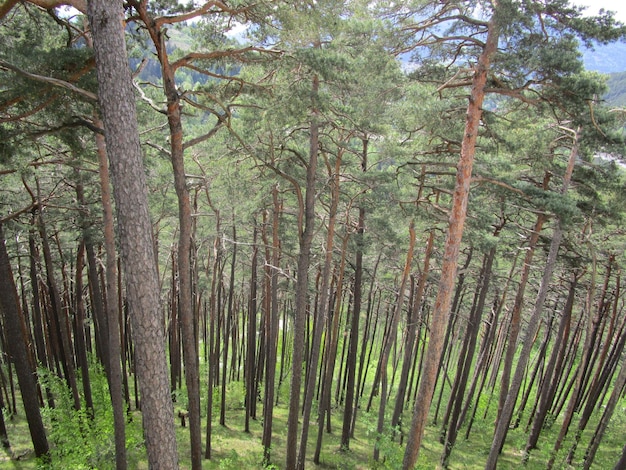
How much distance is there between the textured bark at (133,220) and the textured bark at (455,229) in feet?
15.9

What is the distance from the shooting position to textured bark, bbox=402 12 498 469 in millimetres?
6441

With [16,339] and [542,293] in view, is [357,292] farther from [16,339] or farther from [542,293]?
[16,339]

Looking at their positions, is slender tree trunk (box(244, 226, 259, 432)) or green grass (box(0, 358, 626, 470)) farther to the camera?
slender tree trunk (box(244, 226, 259, 432))

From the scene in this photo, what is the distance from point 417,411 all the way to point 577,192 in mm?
6547

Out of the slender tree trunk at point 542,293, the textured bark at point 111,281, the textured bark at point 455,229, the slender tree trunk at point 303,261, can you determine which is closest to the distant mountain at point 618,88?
the slender tree trunk at point 542,293

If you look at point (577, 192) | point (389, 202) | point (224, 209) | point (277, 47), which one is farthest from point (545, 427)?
point (277, 47)

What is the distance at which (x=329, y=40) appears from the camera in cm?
755

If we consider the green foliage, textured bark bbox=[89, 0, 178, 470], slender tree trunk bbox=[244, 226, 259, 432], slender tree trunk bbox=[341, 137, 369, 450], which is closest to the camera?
textured bark bbox=[89, 0, 178, 470]

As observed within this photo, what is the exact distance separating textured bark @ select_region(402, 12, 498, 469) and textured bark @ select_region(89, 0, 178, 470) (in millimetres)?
4854

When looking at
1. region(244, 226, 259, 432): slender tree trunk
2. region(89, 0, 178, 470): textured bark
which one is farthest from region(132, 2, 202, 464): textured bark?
region(244, 226, 259, 432): slender tree trunk

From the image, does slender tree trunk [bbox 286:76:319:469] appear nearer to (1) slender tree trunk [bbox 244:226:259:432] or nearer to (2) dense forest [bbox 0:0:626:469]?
(2) dense forest [bbox 0:0:626:469]

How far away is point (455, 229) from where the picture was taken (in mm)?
7051

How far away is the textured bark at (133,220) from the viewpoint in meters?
3.69

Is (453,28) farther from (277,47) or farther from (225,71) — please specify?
(225,71)
